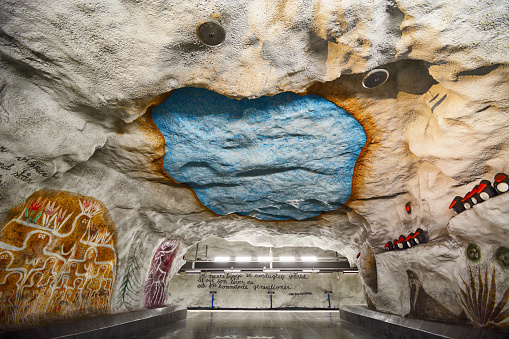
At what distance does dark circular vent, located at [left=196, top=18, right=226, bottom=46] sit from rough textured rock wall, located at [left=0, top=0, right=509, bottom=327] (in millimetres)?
41

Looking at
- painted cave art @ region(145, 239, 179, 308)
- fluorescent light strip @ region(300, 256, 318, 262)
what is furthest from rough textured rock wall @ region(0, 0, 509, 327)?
fluorescent light strip @ region(300, 256, 318, 262)

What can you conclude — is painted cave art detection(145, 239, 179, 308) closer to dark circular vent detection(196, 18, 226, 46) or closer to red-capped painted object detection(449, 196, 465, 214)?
dark circular vent detection(196, 18, 226, 46)

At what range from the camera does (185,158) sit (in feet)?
14.0

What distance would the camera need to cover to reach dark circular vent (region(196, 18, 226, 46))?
2.19 metres

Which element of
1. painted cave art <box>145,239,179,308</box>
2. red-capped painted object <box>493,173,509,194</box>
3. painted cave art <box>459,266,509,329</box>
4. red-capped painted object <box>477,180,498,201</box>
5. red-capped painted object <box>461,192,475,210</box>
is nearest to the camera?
red-capped painted object <box>493,173,509,194</box>

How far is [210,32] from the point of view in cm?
226

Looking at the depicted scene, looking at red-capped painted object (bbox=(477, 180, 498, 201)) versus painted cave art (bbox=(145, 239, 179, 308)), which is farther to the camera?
painted cave art (bbox=(145, 239, 179, 308))

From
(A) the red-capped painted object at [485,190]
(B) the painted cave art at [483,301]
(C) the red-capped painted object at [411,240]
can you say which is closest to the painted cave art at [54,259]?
(C) the red-capped painted object at [411,240]

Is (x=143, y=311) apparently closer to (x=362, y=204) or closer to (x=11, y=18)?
(x=362, y=204)

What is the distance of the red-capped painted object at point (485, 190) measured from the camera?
10.1ft

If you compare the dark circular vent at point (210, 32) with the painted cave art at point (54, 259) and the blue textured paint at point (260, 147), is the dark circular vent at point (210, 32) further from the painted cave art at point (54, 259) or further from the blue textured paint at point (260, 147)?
the painted cave art at point (54, 259)

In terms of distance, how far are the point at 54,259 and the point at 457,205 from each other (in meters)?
5.60

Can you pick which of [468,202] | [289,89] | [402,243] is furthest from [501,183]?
[289,89]

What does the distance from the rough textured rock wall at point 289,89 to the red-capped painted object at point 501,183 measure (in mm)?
123
